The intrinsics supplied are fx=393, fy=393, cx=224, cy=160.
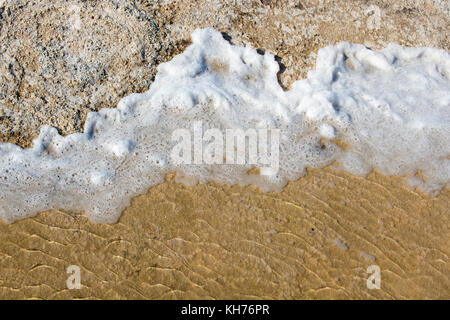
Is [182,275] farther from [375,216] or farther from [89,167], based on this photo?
[375,216]

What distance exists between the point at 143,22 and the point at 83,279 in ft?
8.30

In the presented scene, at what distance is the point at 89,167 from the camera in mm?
3340

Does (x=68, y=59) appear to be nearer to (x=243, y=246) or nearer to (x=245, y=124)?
(x=245, y=124)

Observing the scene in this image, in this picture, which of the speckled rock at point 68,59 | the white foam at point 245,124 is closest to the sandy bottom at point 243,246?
the white foam at point 245,124

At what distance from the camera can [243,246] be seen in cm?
301

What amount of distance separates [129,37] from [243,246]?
7.67 ft

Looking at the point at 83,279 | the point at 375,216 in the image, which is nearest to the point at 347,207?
the point at 375,216

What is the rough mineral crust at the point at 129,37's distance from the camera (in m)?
Answer: 3.59

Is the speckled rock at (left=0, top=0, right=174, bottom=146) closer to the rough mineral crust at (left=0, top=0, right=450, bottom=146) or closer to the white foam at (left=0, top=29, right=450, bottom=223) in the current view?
the rough mineral crust at (left=0, top=0, right=450, bottom=146)

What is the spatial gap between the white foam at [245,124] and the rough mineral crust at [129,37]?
153 mm

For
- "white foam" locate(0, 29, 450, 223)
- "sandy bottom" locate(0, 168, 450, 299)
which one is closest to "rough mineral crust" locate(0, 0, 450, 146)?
"white foam" locate(0, 29, 450, 223)

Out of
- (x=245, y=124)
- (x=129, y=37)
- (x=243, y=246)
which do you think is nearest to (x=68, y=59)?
(x=129, y=37)

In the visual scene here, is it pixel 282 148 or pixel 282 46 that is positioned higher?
pixel 282 46

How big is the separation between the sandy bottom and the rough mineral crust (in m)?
1.05
